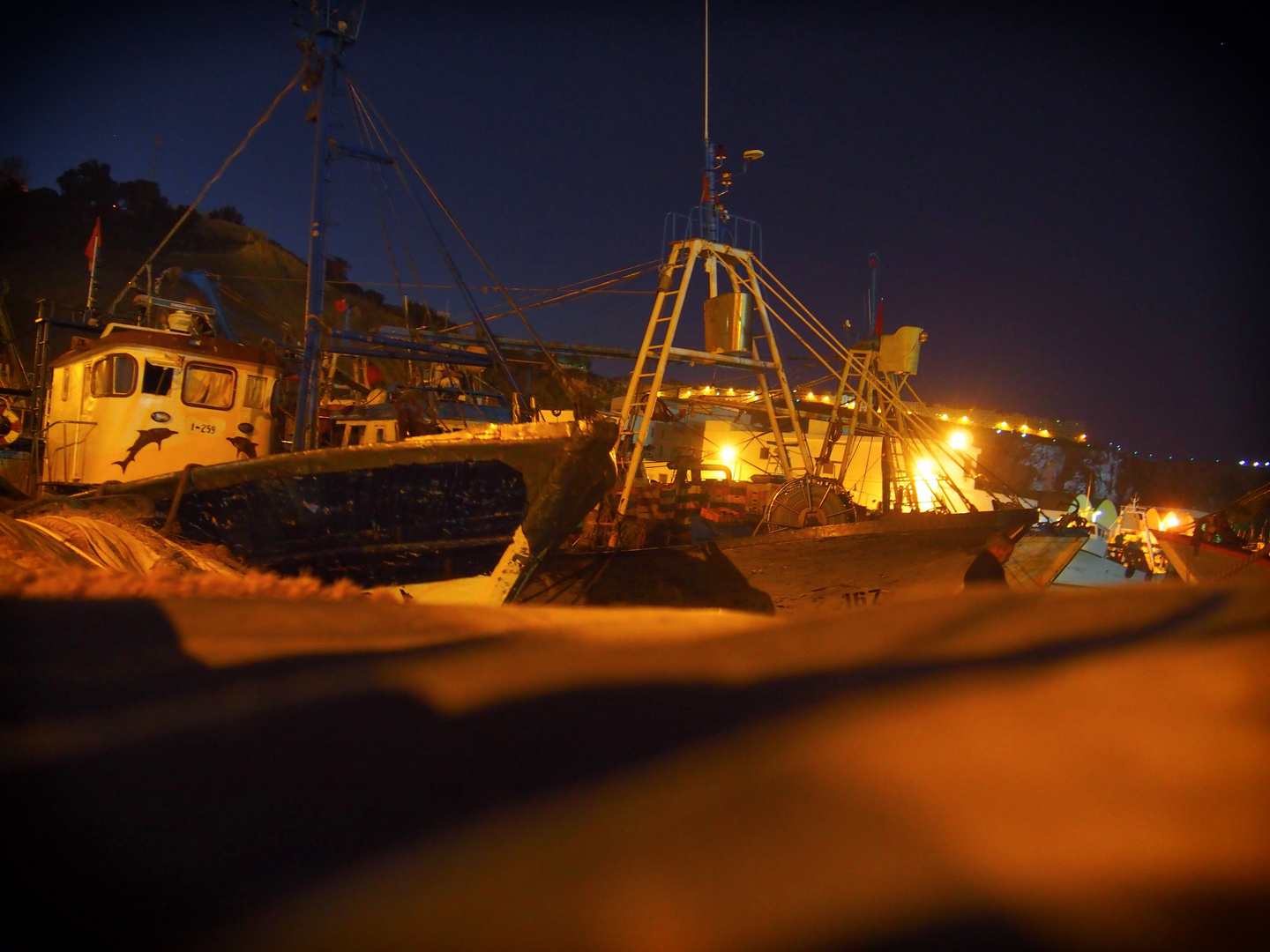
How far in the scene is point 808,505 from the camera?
8.46 metres

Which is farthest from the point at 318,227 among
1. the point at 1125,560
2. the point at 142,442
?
the point at 1125,560

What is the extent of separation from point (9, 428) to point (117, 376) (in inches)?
211

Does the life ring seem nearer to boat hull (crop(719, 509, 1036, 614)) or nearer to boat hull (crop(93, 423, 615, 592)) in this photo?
boat hull (crop(93, 423, 615, 592))

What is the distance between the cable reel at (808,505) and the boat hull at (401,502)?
372 cm

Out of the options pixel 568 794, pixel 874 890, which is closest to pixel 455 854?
pixel 568 794

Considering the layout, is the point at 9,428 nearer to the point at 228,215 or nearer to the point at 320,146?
the point at 320,146

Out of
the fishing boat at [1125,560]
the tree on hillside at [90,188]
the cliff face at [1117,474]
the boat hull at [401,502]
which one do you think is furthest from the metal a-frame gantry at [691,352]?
the tree on hillside at [90,188]

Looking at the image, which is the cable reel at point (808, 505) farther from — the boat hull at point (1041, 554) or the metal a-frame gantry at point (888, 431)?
the boat hull at point (1041, 554)

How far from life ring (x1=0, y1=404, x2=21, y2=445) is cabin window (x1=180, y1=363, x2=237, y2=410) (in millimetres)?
4578

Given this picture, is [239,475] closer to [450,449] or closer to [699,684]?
[450,449]

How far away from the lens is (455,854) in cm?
78

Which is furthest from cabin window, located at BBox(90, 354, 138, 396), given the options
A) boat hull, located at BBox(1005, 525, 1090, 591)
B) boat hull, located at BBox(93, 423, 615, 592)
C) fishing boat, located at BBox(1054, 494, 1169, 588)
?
fishing boat, located at BBox(1054, 494, 1169, 588)

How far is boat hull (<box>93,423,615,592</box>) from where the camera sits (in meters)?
4.82

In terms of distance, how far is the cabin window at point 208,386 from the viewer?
6465 millimetres
